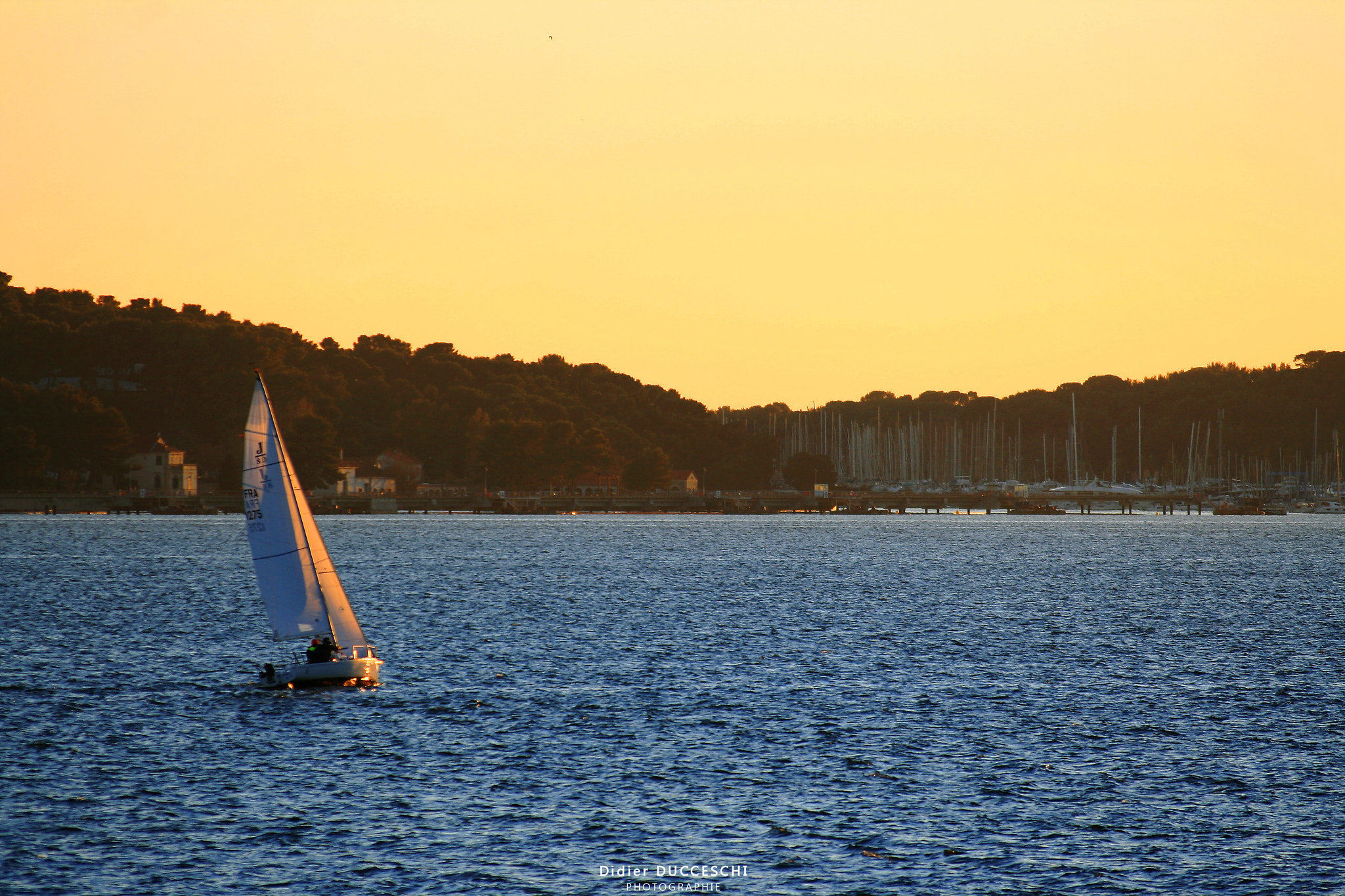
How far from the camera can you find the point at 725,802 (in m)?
28.5

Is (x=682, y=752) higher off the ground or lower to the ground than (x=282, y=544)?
lower

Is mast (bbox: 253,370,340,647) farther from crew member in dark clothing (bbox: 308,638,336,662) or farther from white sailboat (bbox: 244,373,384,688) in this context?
crew member in dark clothing (bbox: 308,638,336,662)

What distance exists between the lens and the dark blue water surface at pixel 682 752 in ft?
79.2

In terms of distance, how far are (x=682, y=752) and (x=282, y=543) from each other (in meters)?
12.6

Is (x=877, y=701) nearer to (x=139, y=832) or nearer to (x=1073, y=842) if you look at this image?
(x=1073, y=842)

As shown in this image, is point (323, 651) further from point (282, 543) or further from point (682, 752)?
point (682, 752)

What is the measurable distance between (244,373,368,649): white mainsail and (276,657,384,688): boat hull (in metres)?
2.09

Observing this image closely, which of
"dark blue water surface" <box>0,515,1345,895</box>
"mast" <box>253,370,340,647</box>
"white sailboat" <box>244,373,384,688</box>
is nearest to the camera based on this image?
"dark blue water surface" <box>0,515,1345,895</box>

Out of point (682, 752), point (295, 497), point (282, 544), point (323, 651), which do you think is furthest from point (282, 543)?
point (682, 752)

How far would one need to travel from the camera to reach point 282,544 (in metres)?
36.8

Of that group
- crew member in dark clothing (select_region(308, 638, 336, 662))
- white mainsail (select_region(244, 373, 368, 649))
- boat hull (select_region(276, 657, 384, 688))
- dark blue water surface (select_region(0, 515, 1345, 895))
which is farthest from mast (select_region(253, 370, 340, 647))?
dark blue water surface (select_region(0, 515, 1345, 895))

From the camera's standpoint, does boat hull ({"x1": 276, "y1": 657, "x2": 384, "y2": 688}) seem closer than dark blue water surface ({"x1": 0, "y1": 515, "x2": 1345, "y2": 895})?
No

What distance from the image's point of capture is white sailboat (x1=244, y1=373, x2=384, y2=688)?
36.4m

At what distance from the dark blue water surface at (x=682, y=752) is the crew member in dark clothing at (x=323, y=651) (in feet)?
4.95
